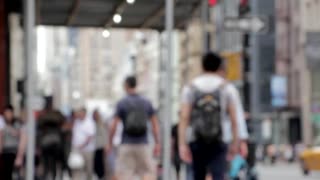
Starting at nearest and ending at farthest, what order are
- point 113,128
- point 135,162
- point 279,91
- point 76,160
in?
1. point 113,128
2. point 135,162
3. point 76,160
4. point 279,91

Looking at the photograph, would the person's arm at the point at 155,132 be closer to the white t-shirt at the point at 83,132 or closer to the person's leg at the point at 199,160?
the person's leg at the point at 199,160

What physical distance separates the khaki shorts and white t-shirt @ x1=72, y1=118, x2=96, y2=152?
6.68 metres

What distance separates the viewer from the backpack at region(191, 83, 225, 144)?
962cm

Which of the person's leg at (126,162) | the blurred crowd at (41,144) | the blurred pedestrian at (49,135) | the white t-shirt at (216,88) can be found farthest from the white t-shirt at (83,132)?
the white t-shirt at (216,88)

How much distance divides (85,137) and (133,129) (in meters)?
7.56

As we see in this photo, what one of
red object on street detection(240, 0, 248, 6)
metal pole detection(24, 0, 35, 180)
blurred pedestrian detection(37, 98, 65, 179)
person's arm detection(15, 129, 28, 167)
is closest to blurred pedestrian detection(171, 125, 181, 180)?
red object on street detection(240, 0, 248, 6)

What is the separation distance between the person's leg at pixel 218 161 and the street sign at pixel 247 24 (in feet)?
26.0

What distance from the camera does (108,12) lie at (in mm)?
23500

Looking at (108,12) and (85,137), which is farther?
(108,12)

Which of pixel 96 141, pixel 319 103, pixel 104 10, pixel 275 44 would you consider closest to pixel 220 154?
pixel 96 141

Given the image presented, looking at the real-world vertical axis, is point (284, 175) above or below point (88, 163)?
below

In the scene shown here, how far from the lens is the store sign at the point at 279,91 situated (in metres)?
79.2

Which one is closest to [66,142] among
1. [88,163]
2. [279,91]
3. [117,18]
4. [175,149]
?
[88,163]

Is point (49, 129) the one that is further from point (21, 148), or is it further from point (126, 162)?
point (126, 162)
